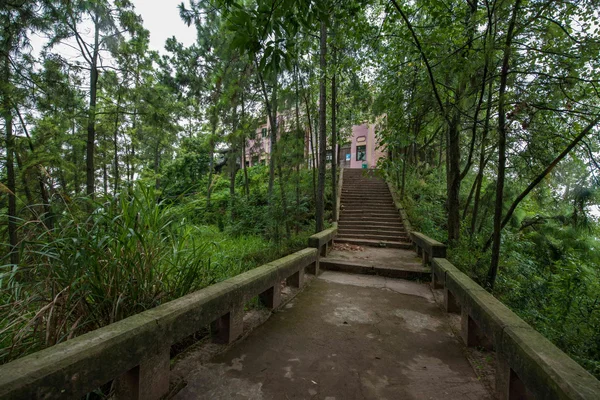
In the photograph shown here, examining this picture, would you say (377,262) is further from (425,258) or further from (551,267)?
(551,267)

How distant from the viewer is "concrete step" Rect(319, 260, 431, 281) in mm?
5242

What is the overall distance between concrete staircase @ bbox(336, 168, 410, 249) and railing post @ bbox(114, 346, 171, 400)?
17.0 feet

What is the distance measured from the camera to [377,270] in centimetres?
553

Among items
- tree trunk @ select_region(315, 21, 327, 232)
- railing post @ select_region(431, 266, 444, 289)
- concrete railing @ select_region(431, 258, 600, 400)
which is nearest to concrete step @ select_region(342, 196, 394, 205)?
Result: tree trunk @ select_region(315, 21, 327, 232)

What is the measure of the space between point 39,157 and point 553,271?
1175 centimetres

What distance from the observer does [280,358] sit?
7.61 feet

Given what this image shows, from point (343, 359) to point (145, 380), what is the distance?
4.90 ft

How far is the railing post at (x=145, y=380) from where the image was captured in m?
1.61

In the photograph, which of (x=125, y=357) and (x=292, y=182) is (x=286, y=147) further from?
(x=125, y=357)

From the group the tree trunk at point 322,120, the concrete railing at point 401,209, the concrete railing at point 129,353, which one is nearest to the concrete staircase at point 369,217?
the concrete railing at point 401,209

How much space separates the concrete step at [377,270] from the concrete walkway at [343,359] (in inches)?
60.3

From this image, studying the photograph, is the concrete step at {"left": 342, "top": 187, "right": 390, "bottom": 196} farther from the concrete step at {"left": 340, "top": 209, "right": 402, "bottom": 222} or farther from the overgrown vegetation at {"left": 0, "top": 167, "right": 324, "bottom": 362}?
the overgrown vegetation at {"left": 0, "top": 167, "right": 324, "bottom": 362}

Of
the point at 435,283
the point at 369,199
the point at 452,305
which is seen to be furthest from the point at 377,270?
the point at 369,199

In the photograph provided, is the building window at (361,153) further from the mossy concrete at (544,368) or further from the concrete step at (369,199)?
the mossy concrete at (544,368)
